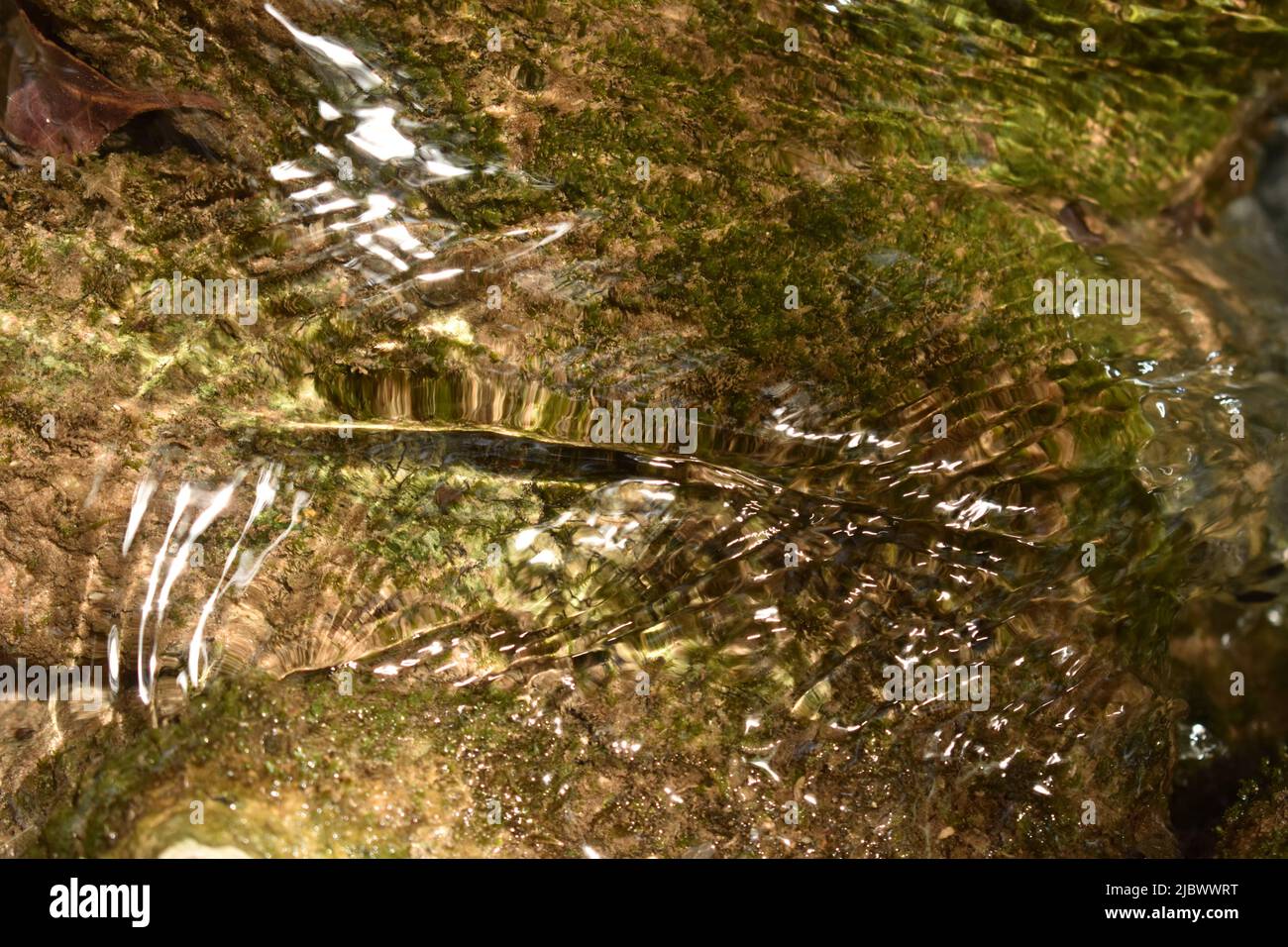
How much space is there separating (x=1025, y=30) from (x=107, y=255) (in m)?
2.84

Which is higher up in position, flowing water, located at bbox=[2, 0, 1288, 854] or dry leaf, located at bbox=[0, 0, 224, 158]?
dry leaf, located at bbox=[0, 0, 224, 158]

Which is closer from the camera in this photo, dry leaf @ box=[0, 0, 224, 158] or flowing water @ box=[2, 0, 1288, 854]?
dry leaf @ box=[0, 0, 224, 158]

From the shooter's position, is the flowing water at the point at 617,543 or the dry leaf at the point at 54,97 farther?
the flowing water at the point at 617,543

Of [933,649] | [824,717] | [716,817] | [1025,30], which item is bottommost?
[716,817]

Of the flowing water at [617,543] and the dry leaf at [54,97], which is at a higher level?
the dry leaf at [54,97]

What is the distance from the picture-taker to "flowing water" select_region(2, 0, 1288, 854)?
9.03ft

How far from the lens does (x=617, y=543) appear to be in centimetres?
282

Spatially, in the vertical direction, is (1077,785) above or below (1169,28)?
below

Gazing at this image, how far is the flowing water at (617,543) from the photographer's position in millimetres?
2752

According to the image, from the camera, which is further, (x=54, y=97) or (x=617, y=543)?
(x=617, y=543)

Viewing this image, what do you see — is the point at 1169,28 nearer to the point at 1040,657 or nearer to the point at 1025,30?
the point at 1025,30

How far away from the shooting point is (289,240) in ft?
9.00

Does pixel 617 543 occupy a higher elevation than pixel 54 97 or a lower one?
lower
